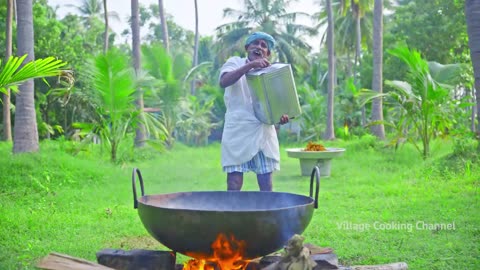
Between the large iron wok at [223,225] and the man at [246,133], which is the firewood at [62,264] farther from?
the man at [246,133]

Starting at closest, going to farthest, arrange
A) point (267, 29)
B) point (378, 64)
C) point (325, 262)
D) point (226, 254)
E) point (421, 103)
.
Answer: point (226, 254), point (325, 262), point (421, 103), point (378, 64), point (267, 29)

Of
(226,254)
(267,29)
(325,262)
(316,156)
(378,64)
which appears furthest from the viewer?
(267,29)

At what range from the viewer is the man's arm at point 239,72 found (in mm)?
3498

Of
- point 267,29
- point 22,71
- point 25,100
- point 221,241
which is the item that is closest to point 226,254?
point 221,241

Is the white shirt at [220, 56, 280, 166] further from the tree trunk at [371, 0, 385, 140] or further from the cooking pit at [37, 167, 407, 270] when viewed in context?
the tree trunk at [371, 0, 385, 140]

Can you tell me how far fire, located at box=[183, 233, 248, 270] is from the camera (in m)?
2.72

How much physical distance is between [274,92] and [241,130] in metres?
0.40

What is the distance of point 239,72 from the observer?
3.53 m

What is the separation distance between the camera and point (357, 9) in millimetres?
25703

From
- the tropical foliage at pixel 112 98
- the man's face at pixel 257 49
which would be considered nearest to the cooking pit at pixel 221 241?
the man's face at pixel 257 49

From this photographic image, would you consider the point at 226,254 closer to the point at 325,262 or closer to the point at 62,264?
the point at 325,262

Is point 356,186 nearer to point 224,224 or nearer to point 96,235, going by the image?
point 96,235

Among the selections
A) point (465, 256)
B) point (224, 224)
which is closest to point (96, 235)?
point (224, 224)

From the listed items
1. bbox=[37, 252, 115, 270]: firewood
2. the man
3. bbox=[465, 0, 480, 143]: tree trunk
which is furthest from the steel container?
bbox=[465, 0, 480, 143]: tree trunk
